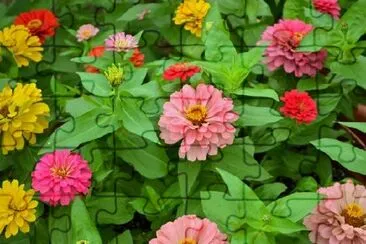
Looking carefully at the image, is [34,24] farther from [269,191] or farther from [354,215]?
[354,215]

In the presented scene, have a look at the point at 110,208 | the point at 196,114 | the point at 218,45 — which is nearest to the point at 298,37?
the point at 218,45

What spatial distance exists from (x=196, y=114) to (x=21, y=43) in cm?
34

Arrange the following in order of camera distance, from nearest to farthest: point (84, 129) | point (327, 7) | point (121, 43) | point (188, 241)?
point (188, 241) → point (84, 129) → point (121, 43) → point (327, 7)

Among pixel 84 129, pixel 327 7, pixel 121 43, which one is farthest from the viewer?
pixel 327 7

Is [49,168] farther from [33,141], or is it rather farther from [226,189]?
[226,189]

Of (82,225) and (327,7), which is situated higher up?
(327,7)

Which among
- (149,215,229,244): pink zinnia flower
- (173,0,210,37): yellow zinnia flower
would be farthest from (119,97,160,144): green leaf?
(173,0,210,37): yellow zinnia flower

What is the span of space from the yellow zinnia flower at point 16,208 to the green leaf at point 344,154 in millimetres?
341

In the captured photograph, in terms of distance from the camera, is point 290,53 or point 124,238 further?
point 290,53

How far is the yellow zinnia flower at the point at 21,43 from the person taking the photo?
1.10 metres

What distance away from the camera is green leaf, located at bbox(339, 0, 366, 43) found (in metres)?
1.06
